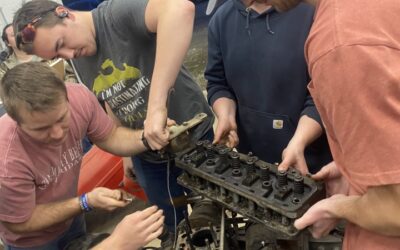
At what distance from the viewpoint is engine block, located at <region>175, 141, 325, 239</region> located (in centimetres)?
91

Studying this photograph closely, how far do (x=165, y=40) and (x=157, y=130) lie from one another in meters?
0.31

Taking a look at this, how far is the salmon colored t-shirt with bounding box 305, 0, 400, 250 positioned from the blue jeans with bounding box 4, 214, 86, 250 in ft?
3.98

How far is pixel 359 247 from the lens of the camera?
2.59ft

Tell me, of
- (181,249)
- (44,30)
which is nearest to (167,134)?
(181,249)

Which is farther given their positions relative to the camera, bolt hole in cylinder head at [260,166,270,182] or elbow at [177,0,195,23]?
elbow at [177,0,195,23]

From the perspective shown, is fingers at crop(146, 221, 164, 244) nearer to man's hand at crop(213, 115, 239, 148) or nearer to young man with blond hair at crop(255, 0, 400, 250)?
man's hand at crop(213, 115, 239, 148)

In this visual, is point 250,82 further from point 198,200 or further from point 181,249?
point 181,249

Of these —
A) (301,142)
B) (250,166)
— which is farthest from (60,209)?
(301,142)

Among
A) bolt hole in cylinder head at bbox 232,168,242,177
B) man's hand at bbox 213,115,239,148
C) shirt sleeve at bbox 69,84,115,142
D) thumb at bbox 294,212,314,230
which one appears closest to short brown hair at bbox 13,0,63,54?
shirt sleeve at bbox 69,84,115,142

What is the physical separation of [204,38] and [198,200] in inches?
142

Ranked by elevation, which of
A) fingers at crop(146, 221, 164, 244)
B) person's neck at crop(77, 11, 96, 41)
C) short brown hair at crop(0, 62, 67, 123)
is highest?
person's neck at crop(77, 11, 96, 41)

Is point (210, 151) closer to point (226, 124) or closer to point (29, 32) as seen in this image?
point (226, 124)

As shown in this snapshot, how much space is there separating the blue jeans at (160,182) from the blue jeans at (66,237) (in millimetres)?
316

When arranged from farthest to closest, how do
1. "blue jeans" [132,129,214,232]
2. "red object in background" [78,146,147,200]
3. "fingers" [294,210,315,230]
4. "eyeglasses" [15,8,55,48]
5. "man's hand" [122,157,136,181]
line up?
"red object in background" [78,146,147,200], "man's hand" [122,157,136,181], "blue jeans" [132,129,214,232], "eyeglasses" [15,8,55,48], "fingers" [294,210,315,230]
